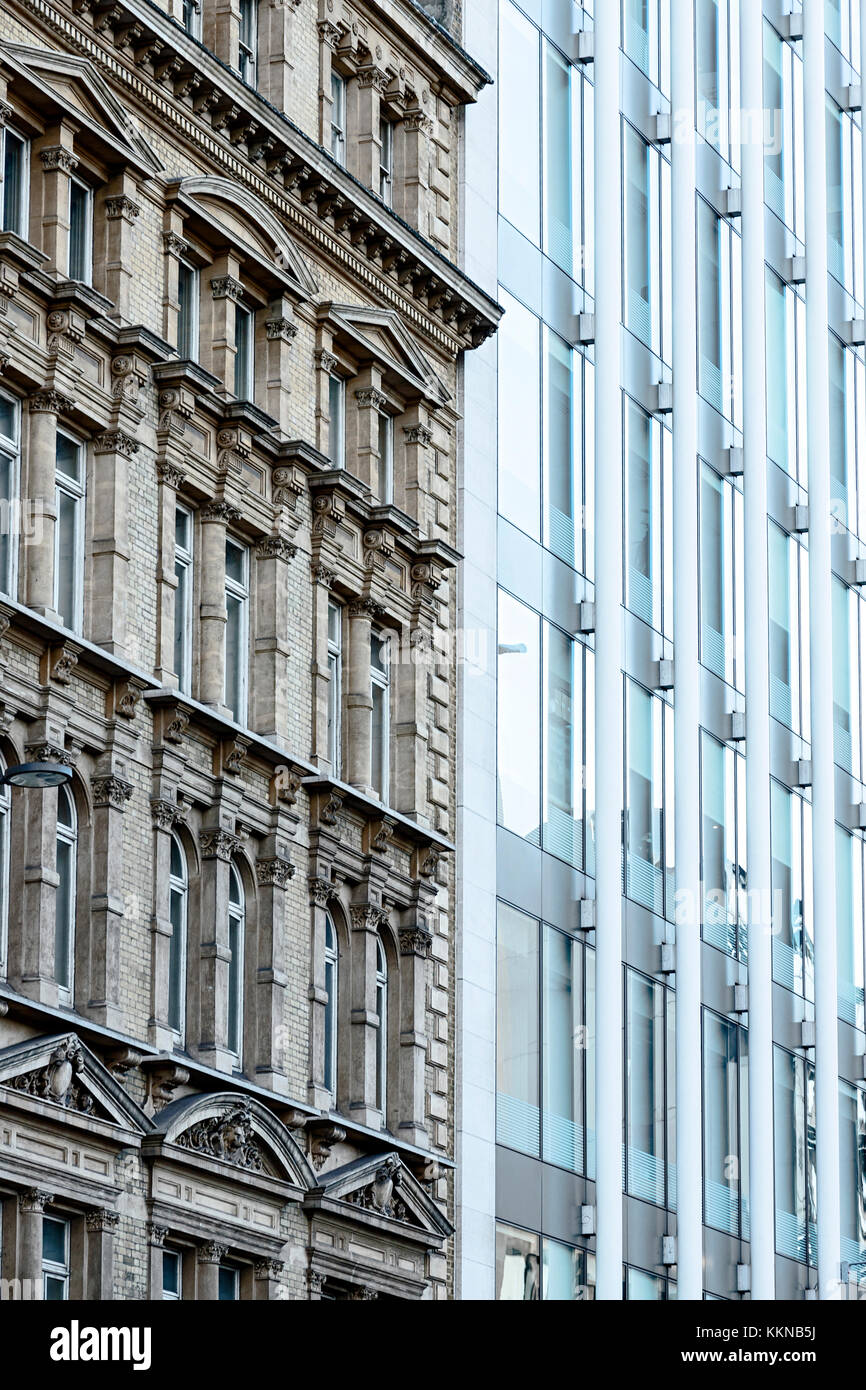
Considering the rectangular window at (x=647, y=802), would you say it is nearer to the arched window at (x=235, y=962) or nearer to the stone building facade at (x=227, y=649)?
the stone building facade at (x=227, y=649)

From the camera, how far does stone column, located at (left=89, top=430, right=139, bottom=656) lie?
1367 inches

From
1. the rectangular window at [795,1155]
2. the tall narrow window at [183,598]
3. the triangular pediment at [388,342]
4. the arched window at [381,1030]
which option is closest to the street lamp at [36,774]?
the tall narrow window at [183,598]

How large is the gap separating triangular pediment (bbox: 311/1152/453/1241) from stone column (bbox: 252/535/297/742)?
5335 millimetres

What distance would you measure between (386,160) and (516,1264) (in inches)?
611

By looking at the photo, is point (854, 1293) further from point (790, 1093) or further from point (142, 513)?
point (142, 513)

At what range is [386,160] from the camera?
146 ft

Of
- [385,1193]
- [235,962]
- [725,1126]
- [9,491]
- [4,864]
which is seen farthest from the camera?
[725,1126]

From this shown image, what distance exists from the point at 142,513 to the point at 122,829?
12.5 ft

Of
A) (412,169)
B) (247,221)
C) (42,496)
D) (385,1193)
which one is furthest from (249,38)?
(385,1193)

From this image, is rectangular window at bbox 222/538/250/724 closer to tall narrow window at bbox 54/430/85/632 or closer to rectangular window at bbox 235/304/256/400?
rectangular window at bbox 235/304/256/400

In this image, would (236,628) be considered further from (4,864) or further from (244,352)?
(4,864)

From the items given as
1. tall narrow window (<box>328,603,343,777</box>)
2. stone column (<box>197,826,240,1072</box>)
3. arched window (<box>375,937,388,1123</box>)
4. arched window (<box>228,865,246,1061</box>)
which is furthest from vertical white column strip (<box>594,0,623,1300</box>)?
stone column (<box>197,826,240,1072</box>)

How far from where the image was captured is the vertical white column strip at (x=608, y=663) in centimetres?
4288
